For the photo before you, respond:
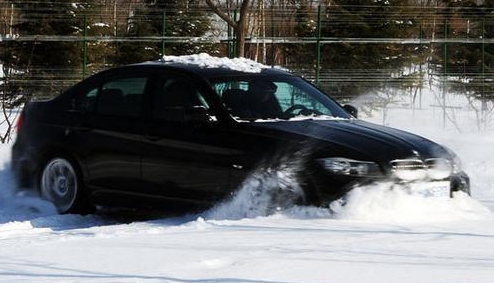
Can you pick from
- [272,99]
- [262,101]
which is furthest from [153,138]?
[272,99]

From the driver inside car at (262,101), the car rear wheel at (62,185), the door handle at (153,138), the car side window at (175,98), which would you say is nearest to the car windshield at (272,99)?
the driver inside car at (262,101)

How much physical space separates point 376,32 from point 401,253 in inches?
622

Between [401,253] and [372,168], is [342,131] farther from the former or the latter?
[401,253]

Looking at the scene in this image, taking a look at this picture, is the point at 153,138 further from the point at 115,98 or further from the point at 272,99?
the point at 272,99

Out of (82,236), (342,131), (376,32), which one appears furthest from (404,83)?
(82,236)

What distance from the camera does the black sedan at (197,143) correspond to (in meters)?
6.57

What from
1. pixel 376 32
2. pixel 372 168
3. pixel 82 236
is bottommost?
pixel 82 236

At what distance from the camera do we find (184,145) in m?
7.12

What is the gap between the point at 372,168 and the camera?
645 cm

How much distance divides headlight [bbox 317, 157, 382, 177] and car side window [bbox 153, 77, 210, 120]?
135cm

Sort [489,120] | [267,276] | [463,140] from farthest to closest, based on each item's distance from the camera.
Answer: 1. [489,120]
2. [463,140]
3. [267,276]

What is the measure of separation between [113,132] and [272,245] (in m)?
2.70

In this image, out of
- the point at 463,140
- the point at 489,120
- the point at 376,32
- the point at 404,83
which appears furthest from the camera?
the point at 376,32

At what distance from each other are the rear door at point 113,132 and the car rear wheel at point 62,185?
0.63 ft
